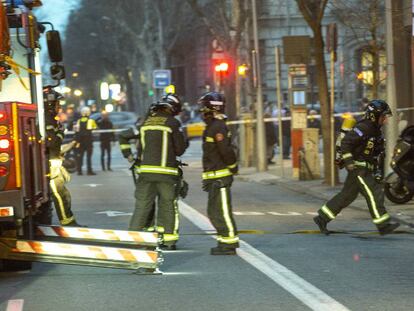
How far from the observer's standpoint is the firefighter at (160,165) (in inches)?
429

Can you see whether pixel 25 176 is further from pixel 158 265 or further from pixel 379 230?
pixel 379 230

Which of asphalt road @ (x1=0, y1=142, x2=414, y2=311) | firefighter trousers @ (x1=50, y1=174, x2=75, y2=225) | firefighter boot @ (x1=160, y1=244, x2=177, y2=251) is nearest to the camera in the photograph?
asphalt road @ (x1=0, y1=142, x2=414, y2=311)

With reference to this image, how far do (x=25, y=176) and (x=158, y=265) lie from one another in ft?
4.95

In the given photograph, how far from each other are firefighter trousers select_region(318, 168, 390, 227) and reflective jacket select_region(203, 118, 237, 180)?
2.29 meters

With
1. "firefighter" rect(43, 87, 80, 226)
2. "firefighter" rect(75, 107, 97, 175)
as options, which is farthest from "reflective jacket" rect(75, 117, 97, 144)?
"firefighter" rect(43, 87, 80, 226)

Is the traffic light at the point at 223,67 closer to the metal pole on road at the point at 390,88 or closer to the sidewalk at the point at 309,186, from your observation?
the sidewalk at the point at 309,186

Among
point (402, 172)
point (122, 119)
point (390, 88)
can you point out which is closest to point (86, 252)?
point (402, 172)

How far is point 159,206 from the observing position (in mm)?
11125

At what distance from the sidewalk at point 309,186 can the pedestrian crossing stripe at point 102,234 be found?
541cm

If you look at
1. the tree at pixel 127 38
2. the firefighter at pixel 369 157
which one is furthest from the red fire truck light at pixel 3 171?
the tree at pixel 127 38

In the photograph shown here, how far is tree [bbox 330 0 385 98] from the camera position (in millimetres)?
20234

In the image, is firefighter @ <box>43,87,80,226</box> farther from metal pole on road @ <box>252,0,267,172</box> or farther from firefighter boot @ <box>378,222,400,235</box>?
metal pole on road @ <box>252,0,267,172</box>

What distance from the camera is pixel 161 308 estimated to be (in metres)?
7.94

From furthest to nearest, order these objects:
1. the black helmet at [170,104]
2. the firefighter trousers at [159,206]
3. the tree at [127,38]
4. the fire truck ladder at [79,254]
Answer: the tree at [127,38] → the black helmet at [170,104] → the firefighter trousers at [159,206] → the fire truck ladder at [79,254]
